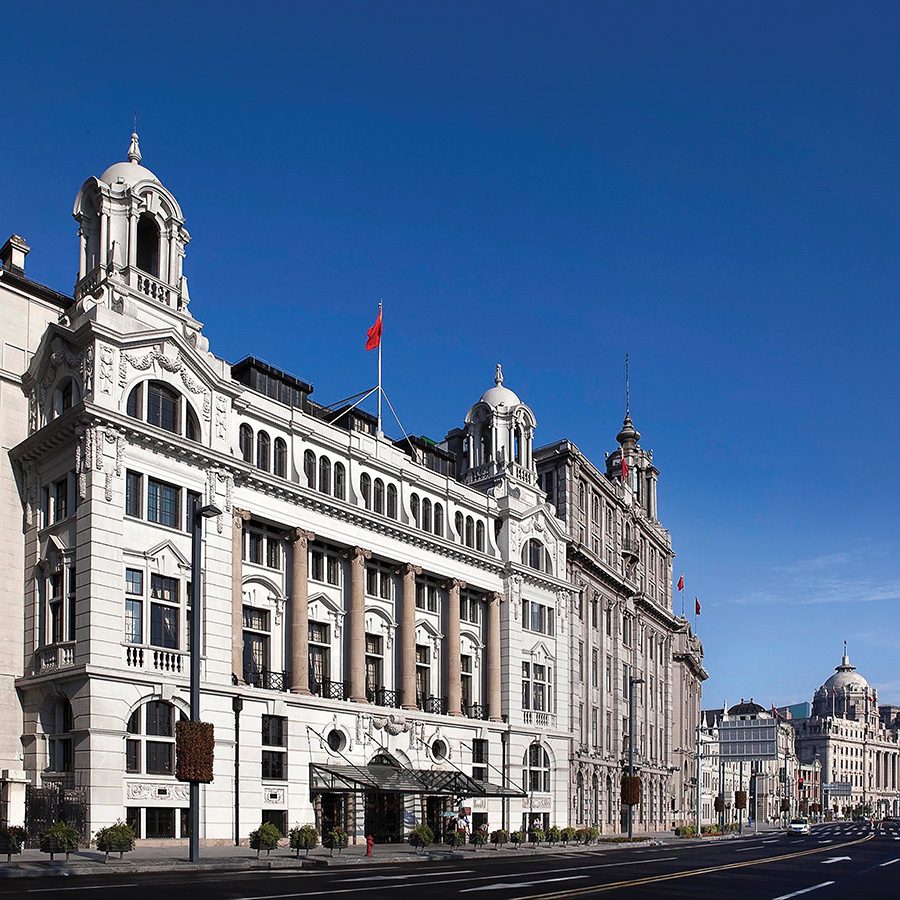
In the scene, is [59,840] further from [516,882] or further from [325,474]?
[325,474]

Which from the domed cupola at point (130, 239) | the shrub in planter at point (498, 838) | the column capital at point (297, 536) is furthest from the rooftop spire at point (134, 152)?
the shrub in planter at point (498, 838)

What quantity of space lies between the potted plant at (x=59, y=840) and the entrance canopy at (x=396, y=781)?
19706 mm

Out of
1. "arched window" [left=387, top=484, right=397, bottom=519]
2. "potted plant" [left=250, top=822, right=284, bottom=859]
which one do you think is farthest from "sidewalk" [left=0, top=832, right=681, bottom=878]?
"arched window" [left=387, top=484, right=397, bottom=519]

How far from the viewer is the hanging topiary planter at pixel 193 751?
40594 millimetres

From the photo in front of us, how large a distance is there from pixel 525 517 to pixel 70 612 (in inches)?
1455

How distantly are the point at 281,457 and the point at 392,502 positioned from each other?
9.70 metres

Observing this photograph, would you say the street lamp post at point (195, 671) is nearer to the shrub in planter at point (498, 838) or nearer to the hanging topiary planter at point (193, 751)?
the hanging topiary planter at point (193, 751)

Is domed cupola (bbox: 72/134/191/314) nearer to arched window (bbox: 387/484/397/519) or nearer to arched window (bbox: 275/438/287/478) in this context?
arched window (bbox: 275/438/287/478)

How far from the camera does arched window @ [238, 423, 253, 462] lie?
196 feet

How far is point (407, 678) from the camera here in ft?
223

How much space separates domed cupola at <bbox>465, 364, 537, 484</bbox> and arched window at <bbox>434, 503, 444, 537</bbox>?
8321 mm

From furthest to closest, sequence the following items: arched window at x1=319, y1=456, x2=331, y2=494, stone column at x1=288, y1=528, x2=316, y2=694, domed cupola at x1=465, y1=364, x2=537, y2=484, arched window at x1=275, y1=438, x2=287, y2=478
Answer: domed cupola at x1=465, y1=364, x2=537, y2=484, arched window at x1=319, y1=456, x2=331, y2=494, arched window at x1=275, y1=438, x2=287, y2=478, stone column at x1=288, y1=528, x2=316, y2=694

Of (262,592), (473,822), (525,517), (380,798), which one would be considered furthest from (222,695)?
(525,517)

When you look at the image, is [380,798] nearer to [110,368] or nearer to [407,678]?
[407,678]
